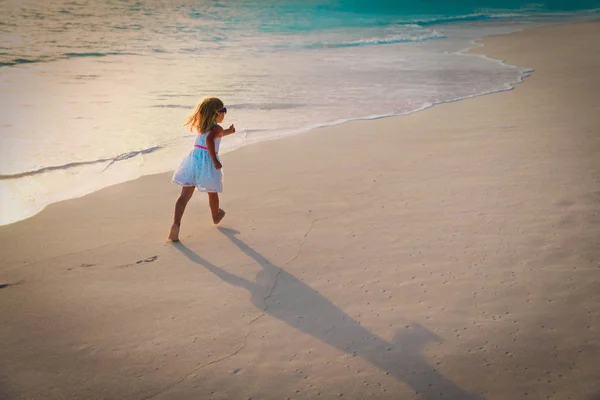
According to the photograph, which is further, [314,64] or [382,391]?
[314,64]

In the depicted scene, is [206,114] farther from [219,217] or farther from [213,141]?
[219,217]

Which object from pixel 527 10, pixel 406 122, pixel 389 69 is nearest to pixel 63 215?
pixel 406 122

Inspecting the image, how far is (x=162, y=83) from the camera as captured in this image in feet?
41.7

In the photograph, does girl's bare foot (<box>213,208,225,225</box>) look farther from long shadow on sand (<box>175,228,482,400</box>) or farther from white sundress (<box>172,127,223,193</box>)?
long shadow on sand (<box>175,228,482,400</box>)

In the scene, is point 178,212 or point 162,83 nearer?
point 178,212

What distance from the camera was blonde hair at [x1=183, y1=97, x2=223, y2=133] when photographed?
4.56 meters

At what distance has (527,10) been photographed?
52812 millimetres

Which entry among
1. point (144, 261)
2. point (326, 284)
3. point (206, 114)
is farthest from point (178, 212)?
point (326, 284)

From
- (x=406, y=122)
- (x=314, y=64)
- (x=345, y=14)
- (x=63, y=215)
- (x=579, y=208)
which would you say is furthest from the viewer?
(x=345, y=14)

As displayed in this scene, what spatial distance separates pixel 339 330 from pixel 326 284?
537 mm

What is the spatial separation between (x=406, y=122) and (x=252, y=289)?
4939 mm

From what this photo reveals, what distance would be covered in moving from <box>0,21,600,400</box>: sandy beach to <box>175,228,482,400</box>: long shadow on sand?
0.5 inches

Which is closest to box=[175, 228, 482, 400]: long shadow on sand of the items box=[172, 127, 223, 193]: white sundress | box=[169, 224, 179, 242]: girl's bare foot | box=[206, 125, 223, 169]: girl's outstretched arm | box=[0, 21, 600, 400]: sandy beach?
box=[0, 21, 600, 400]: sandy beach

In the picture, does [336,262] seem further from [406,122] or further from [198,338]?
[406,122]
